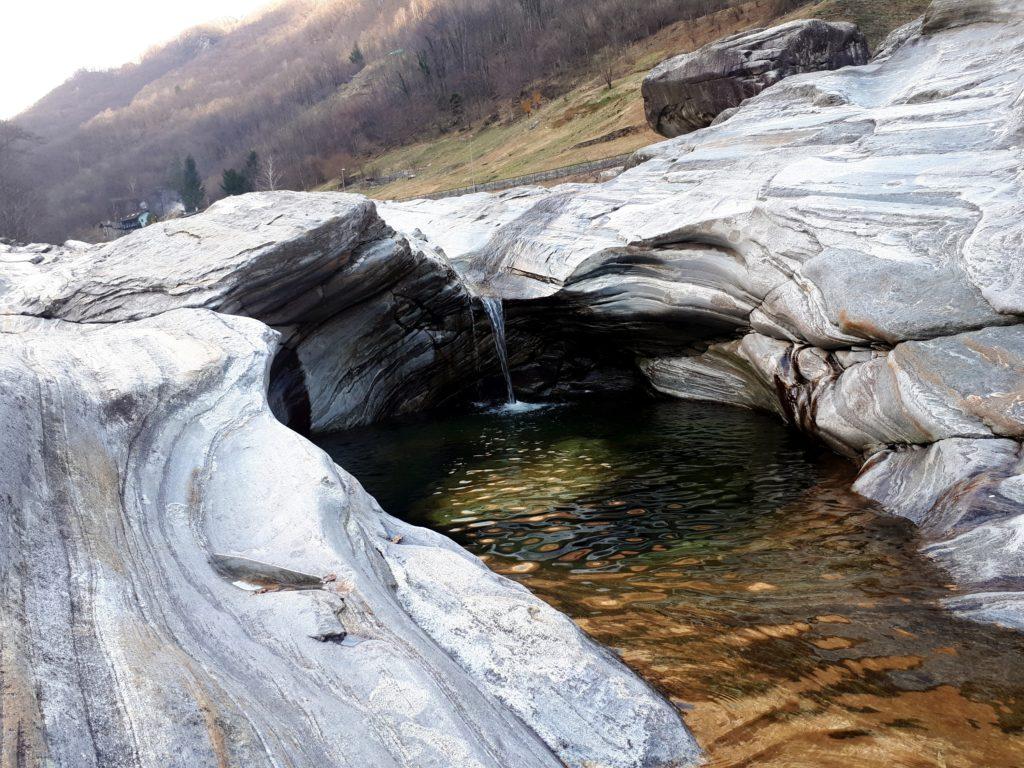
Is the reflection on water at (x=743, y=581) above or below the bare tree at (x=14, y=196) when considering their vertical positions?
below

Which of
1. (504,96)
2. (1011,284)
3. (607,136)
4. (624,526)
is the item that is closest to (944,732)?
(624,526)

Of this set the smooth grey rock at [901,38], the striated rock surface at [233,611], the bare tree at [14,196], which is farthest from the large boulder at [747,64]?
the bare tree at [14,196]

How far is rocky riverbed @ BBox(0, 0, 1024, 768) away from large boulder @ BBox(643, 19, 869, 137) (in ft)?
14.7

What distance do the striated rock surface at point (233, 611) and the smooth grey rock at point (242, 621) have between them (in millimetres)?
12

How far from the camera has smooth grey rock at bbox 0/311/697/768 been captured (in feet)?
9.40

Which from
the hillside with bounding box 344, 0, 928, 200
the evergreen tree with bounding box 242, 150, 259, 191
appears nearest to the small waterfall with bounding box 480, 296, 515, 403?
the hillside with bounding box 344, 0, 928, 200

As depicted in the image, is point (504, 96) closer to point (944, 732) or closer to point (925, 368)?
point (925, 368)

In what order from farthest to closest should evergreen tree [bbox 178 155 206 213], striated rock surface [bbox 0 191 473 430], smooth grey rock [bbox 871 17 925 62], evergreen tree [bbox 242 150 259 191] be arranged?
1. evergreen tree [bbox 242 150 259 191]
2. evergreen tree [bbox 178 155 206 213]
3. smooth grey rock [bbox 871 17 925 62]
4. striated rock surface [bbox 0 191 473 430]

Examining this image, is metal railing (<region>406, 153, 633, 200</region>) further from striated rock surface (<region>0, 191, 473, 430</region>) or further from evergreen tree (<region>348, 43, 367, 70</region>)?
evergreen tree (<region>348, 43, 367, 70</region>)

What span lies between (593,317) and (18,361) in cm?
1087

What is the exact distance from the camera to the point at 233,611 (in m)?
3.96

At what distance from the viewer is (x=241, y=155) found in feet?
328

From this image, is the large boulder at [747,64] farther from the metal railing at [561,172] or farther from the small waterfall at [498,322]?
the small waterfall at [498,322]

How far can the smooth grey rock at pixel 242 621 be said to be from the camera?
287 cm
